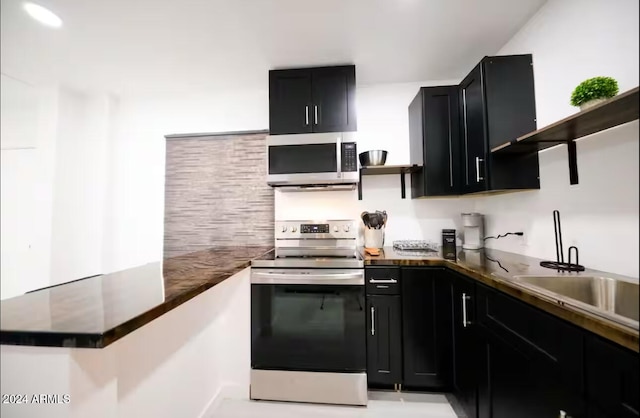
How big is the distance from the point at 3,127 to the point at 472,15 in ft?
9.77

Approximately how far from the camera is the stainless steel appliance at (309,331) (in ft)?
5.86

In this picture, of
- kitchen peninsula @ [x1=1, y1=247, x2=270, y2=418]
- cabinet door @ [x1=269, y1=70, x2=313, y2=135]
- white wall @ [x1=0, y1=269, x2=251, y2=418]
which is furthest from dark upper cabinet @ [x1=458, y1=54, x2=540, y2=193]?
white wall @ [x1=0, y1=269, x2=251, y2=418]

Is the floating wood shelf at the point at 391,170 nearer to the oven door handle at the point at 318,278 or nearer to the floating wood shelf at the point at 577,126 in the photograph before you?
the floating wood shelf at the point at 577,126

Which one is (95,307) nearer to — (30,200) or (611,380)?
(611,380)

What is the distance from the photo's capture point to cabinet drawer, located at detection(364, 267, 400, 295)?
1799mm

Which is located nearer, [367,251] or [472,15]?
[472,15]

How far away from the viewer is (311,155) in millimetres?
2082

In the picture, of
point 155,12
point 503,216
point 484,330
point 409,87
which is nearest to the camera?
point 484,330

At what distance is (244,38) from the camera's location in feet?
5.91

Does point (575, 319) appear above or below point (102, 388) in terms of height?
above

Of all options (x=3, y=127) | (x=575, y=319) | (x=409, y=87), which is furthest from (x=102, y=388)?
(x=409, y=87)

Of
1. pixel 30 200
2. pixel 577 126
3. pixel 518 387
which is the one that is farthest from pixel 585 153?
pixel 30 200

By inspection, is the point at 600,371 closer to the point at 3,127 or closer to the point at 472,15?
the point at 472,15

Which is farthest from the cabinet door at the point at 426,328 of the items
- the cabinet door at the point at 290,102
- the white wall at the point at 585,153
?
the cabinet door at the point at 290,102
